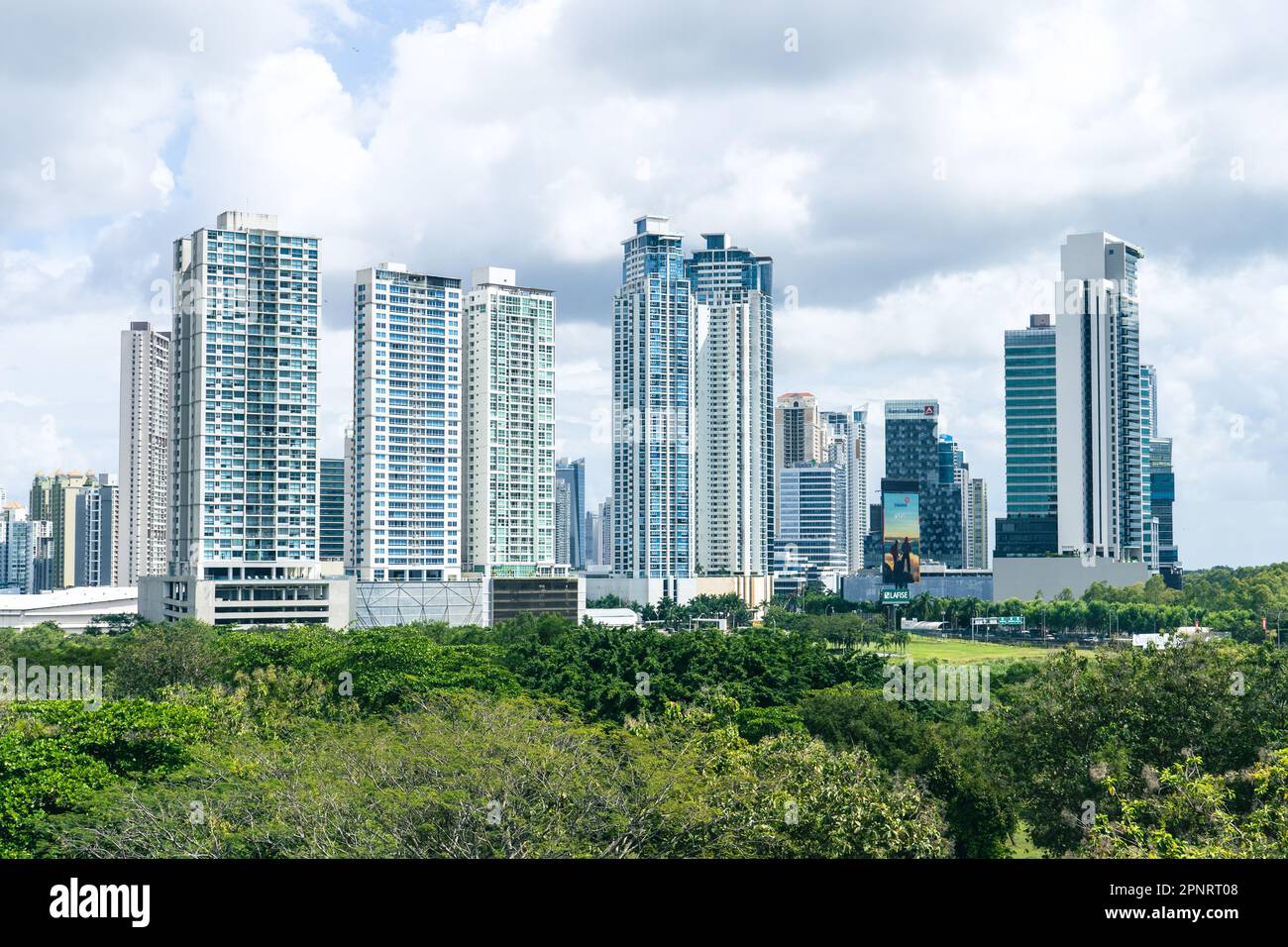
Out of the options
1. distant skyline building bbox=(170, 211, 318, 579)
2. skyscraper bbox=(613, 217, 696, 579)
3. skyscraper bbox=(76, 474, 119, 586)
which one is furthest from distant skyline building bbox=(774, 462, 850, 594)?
distant skyline building bbox=(170, 211, 318, 579)

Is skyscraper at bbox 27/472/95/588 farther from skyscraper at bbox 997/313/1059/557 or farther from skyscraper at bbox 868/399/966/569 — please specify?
skyscraper at bbox 997/313/1059/557

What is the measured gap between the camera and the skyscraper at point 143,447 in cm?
11244

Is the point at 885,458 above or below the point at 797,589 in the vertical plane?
above

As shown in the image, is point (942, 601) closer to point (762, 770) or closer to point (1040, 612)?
point (1040, 612)

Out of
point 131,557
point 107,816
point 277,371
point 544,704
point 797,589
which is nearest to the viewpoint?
point 107,816

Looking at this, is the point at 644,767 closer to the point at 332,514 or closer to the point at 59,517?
the point at 332,514

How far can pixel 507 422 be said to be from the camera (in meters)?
86.9

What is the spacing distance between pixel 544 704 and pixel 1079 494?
82.1m

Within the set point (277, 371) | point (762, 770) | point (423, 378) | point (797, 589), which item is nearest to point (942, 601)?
point (797, 589)

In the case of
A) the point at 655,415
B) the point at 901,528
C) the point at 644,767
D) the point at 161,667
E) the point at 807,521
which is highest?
the point at 655,415

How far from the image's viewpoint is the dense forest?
53.8 ft

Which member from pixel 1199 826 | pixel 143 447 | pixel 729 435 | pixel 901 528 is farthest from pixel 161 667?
pixel 143 447

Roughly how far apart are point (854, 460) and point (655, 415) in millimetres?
70562

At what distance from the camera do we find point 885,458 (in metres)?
148
